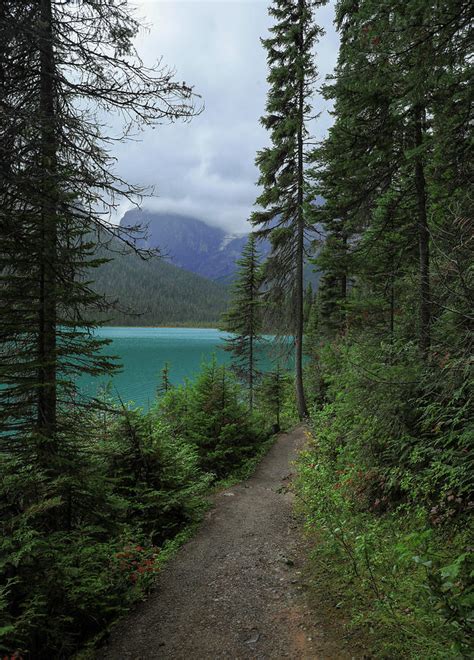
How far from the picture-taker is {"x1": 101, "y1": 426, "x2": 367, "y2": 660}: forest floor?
3334mm

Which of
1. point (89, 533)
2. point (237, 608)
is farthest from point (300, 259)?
point (237, 608)

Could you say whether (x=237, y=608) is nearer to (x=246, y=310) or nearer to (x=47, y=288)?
(x=47, y=288)

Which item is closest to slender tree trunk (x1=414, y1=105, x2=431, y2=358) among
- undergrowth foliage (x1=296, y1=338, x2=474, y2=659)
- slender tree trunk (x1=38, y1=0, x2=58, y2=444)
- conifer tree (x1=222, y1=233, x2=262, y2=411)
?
undergrowth foliage (x1=296, y1=338, x2=474, y2=659)

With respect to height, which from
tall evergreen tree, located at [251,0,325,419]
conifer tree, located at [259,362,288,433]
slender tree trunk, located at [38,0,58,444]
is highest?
tall evergreen tree, located at [251,0,325,419]

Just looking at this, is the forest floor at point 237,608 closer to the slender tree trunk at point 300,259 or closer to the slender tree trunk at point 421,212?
the slender tree trunk at point 421,212

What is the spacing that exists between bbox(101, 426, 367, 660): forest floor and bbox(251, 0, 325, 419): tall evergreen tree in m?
10.1

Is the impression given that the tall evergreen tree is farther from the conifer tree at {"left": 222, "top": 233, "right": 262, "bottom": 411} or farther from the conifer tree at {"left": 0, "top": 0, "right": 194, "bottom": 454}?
the conifer tree at {"left": 0, "top": 0, "right": 194, "bottom": 454}

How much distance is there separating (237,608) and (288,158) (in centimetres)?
1501

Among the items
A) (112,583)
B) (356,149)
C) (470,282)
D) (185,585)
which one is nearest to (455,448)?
(470,282)

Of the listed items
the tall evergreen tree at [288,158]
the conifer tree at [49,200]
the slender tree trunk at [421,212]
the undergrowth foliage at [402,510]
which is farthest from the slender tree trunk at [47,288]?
the tall evergreen tree at [288,158]

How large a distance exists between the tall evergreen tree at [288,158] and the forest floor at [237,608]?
10088 millimetres

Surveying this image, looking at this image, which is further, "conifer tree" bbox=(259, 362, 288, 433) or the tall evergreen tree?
"conifer tree" bbox=(259, 362, 288, 433)

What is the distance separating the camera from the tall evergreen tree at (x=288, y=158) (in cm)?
1352

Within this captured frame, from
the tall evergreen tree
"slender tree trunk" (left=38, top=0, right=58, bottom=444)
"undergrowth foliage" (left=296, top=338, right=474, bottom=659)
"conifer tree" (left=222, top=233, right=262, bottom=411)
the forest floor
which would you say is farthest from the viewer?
"conifer tree" (left=222, top=233, right=262, bottom=411)
